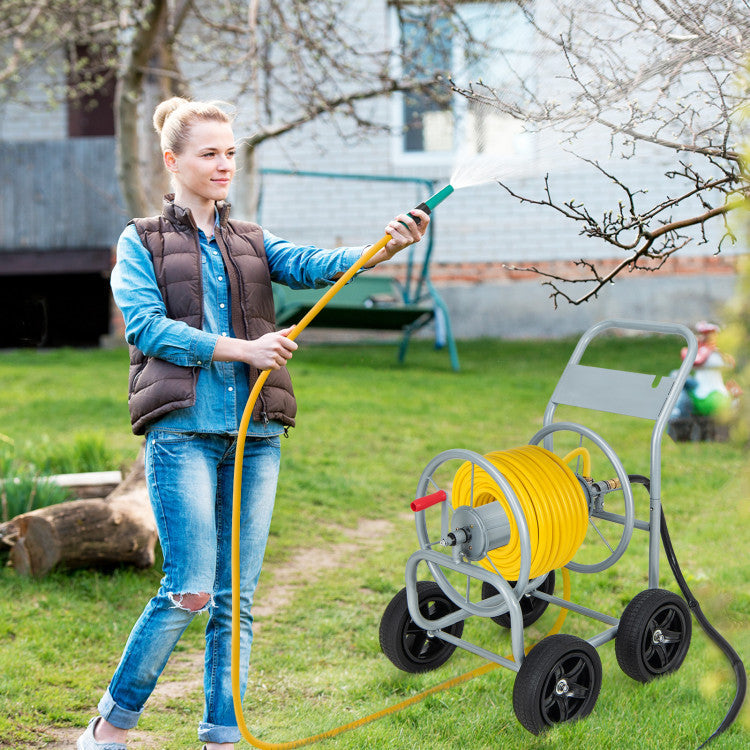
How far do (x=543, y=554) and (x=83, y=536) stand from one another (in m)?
2.15

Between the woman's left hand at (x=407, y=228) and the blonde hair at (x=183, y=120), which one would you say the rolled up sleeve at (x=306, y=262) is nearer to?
the woman's left hand at (x=407, y=228)

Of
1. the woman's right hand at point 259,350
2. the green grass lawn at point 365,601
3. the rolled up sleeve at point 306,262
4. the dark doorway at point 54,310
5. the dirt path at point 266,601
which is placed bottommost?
the dirt path at point 266,601

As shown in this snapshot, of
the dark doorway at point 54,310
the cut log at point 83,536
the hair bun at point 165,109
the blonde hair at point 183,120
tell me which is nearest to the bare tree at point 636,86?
the blonde hair at point 183,120

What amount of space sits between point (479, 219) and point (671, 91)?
8906mm

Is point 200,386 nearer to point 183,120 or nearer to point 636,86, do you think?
point 183,120

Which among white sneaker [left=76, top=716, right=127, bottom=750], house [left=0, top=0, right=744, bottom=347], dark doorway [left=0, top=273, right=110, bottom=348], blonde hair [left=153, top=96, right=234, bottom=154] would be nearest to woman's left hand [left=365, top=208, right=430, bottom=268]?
blonde hair [left=153, top=96, right=234, bottom=154]

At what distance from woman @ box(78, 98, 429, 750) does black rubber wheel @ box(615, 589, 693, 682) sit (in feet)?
4.06

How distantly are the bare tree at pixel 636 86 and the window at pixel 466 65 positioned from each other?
0.09 meters

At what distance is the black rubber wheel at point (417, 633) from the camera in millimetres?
3219

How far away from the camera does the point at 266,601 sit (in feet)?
13.7

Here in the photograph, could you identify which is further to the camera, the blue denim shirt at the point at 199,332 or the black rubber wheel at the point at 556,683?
the black rubber wheel at the point at 556,683

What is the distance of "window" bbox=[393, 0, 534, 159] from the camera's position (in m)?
2.90

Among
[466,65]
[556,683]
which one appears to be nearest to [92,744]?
[556,683]

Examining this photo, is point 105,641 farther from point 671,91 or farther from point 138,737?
point 671,91
